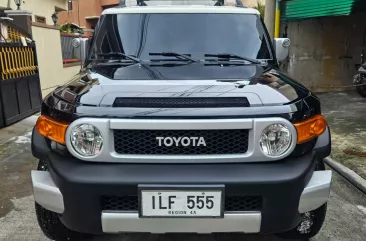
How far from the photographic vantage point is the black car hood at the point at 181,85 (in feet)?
7.38

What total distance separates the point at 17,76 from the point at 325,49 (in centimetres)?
783

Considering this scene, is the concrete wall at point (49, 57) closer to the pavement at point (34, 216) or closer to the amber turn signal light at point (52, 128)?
A: the pavement at point (34, 216)

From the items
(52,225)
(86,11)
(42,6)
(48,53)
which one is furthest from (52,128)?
(86,11)

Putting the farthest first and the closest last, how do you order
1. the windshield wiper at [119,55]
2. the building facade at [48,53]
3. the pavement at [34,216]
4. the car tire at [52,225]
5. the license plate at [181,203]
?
the building facade at [48,53]
the windshield wiper at [119,55]
the pavement at [34,216]
the car tire at [52,225]
the license plate at [181,203]

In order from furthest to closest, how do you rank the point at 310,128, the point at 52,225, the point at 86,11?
the point at 86,11
the point at 52,225
the point at 310,128

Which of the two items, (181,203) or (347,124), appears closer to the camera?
(181,203)

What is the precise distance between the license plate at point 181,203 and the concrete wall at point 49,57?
25.0ft

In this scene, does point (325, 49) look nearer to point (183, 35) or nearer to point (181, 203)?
point (183, 35)

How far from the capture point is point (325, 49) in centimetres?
1035

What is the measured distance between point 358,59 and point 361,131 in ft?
16.7

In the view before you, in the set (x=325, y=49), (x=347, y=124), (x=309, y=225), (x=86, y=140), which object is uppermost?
(x=86, y=140)

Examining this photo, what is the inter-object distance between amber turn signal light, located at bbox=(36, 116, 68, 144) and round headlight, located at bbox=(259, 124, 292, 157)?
3.79 ft

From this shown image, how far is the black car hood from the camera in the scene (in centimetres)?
225

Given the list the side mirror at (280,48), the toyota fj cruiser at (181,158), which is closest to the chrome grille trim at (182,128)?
the toyota fj cruiser at (181,158)
